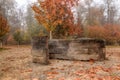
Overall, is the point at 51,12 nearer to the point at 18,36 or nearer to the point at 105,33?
the point at 105,33

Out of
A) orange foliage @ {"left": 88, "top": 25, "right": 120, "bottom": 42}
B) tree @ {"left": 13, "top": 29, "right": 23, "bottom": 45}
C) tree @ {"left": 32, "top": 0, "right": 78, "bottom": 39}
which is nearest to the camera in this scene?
tree @ {"left": 32, "top": 0, "right": 78, "bottom": 39}

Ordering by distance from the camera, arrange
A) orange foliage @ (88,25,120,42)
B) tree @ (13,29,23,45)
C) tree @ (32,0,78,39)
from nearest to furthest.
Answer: tree @ (32,0,78,39) < orange foliage @ (88,25,120,42) < tree @ (13,29,23,45)

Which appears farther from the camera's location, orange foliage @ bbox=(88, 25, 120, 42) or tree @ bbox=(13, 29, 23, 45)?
tree @ bbox=(13, 29, 23, 45)

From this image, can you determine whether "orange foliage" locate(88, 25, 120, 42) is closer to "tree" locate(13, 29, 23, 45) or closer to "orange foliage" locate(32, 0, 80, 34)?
"orange foliage" locate(32, 0, 80, 34)

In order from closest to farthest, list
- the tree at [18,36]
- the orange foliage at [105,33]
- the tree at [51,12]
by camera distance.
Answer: the tree at [51,12], the orange foliage at [105,33], the tree at [18,36]

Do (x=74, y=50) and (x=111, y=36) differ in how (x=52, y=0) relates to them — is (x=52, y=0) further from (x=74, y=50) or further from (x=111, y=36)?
(x=111, y=36)

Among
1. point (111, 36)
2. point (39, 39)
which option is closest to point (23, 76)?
point (39, 39)

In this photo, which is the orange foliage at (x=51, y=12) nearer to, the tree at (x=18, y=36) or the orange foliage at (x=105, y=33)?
the orange foliage at (x=105, y=33)

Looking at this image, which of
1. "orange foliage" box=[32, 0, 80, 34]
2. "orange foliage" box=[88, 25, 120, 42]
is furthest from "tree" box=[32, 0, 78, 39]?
"orange foliage" box=[88, 25, 120, 42]

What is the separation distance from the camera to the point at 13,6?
1268 inches

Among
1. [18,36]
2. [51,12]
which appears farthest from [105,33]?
[18,36]

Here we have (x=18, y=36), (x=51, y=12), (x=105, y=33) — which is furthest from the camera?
(x=18, y=36)

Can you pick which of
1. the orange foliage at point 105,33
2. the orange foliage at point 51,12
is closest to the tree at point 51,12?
the orange foliage at point 51,12

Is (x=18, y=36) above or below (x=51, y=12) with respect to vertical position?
below
